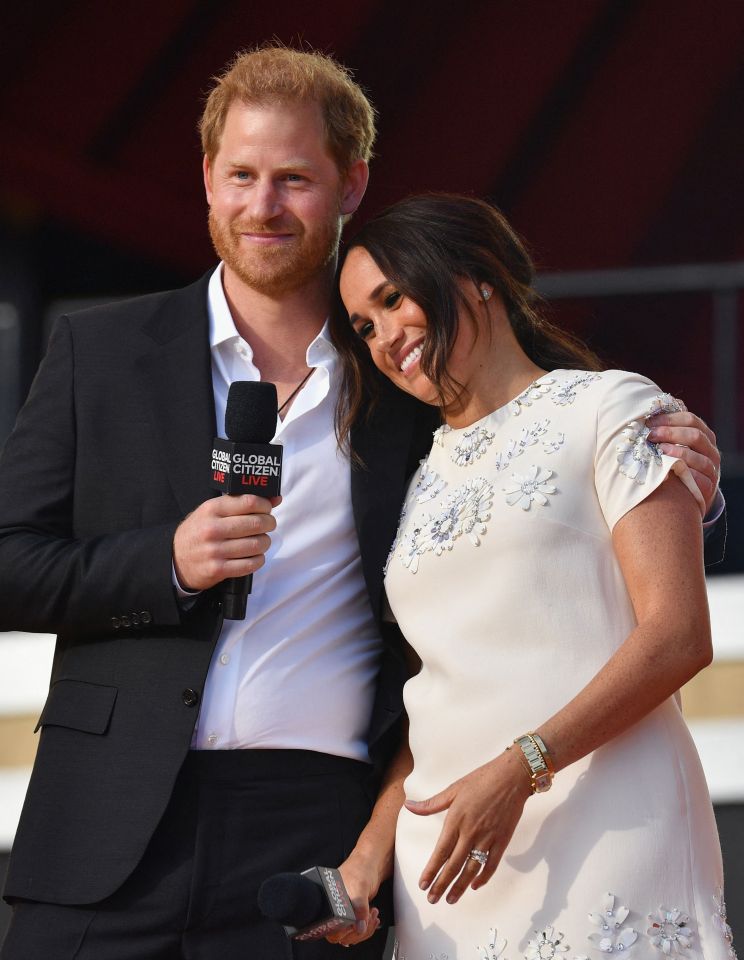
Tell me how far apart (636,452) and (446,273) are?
1.47 feet

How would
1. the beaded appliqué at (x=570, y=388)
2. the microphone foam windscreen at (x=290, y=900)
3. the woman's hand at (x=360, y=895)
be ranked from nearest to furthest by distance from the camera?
the microphone foam windscreen at (x=290, y=900), the woman's hand at (x=360, y=895), the beaded appliqué at (x=570, y=388)

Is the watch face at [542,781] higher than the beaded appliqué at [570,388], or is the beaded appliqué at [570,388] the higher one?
the beaded appliqué at [570,388]

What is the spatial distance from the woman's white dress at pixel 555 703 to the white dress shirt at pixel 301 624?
0.15m

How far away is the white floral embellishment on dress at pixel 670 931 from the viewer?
5.40 ft

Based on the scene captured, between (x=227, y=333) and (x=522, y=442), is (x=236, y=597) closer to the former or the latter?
(x=522, y=442)

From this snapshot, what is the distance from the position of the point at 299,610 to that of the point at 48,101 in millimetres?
2291

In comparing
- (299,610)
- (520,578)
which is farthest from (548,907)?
(299,610)

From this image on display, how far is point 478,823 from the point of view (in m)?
1.60

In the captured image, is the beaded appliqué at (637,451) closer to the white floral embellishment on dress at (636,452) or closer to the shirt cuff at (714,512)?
the white floral embellishment on dress at (636,452)

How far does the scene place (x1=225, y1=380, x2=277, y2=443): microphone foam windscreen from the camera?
1.72 meters

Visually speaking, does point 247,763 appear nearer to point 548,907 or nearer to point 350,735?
point 350,735

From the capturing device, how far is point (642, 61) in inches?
160

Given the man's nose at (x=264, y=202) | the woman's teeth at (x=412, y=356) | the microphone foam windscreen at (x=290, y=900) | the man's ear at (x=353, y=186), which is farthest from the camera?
the man's ear at (x=353, y=186)

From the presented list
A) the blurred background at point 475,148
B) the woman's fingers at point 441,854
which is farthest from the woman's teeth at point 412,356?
the blurred background at point 475,148
